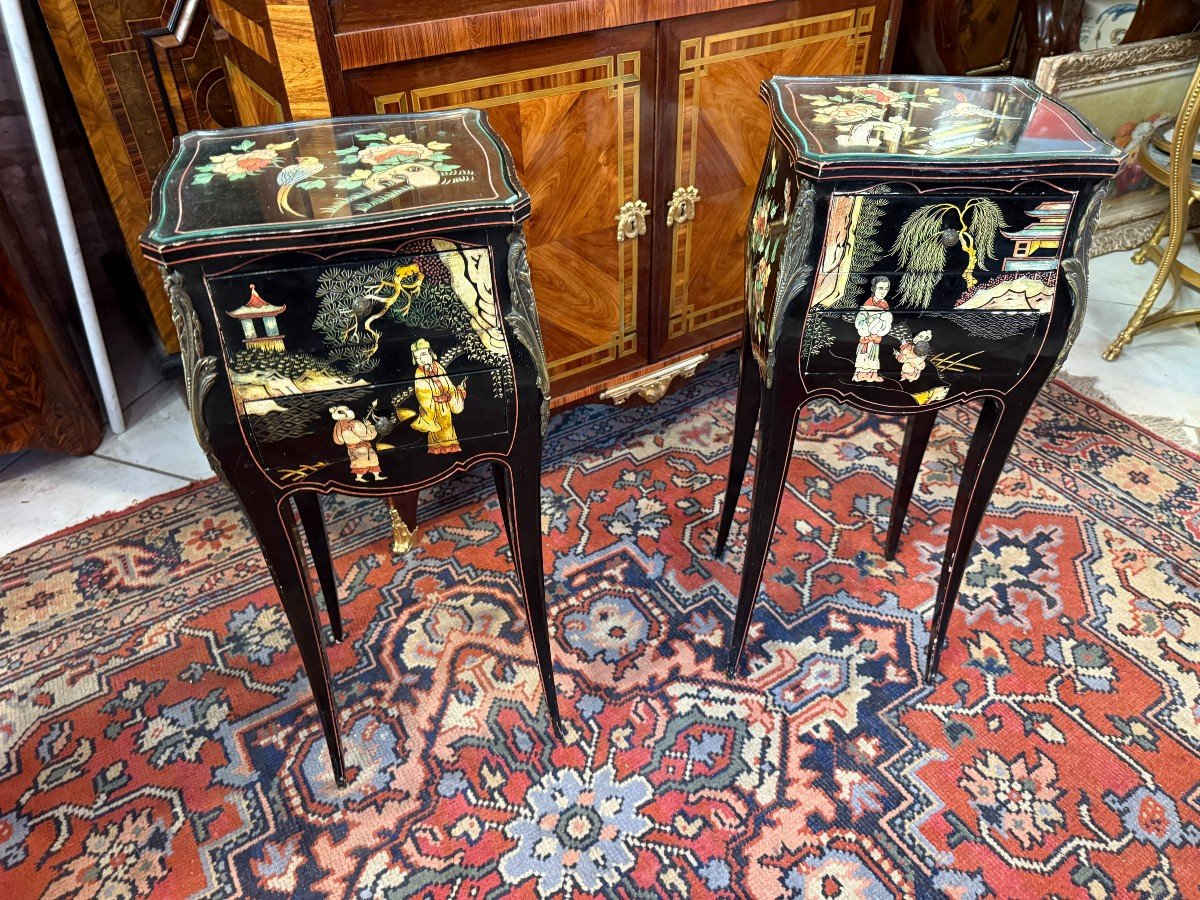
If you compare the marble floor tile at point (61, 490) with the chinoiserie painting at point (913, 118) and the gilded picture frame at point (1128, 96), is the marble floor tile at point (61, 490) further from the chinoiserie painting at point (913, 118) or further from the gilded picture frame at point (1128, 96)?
the gilded picture frame at point (1128, 96)

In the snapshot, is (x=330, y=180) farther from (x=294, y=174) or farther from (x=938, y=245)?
(x=938, y=245)

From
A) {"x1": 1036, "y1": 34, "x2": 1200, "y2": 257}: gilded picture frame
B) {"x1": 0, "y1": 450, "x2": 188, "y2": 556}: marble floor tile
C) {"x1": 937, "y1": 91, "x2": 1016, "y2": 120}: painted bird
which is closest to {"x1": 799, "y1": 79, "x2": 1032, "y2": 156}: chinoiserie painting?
{"x1": 937, "y1": 91, "x2": 1016, "y2": 120}: painted bird

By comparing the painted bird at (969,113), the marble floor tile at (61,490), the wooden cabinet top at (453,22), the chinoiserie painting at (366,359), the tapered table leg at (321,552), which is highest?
the wooden cabinet top at (453,22)

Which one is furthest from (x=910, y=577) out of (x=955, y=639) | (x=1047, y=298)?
(x=1047, y=298)

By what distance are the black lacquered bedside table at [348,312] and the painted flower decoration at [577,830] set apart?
53 cm

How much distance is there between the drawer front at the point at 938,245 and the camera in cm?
105

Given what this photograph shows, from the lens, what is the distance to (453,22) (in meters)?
1.31

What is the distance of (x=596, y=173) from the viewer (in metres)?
1.59

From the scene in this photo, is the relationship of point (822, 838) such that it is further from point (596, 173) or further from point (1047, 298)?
point (596, 173)

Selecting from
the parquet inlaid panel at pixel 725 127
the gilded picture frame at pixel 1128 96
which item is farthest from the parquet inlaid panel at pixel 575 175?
the gilded picture frame at pixel 1128 96

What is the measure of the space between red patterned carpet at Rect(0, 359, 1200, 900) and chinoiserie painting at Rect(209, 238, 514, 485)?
24.4 inches

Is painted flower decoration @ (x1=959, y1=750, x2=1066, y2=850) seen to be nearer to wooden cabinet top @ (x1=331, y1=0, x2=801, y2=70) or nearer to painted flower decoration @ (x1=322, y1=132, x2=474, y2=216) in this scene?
painted flower decoration @ (x1=322, y1=132, x2=474, y2=216)

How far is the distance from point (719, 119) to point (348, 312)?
3.35 feet

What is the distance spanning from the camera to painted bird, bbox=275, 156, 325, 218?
38.6 inches
